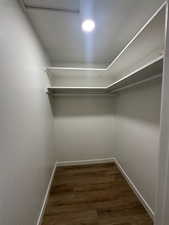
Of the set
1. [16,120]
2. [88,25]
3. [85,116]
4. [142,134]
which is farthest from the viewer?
[85,116]

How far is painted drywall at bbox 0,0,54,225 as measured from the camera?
0.77 meters

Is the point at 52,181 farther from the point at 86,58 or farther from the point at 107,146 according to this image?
the point at 86,58

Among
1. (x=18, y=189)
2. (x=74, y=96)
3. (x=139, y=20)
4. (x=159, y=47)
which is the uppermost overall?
(x=139, y=20)

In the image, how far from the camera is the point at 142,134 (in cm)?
168

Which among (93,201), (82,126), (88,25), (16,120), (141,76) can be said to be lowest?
(93,201)

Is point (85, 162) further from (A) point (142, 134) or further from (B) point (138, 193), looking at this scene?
(A) point (142, 134)

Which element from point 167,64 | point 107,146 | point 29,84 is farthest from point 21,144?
point 107,146

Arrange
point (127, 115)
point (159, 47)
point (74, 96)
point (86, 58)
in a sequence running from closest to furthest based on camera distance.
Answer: point (159, 47) < point (127, 115) < point (86, 58) < point (74, 96)

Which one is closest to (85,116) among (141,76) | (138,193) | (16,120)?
(141,76)

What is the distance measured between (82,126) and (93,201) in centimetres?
136

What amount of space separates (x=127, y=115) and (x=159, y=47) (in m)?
1.12

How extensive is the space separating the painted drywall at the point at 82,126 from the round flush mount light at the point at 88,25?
1374mm

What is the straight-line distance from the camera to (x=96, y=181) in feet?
7.33

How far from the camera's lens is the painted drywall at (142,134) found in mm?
1434
